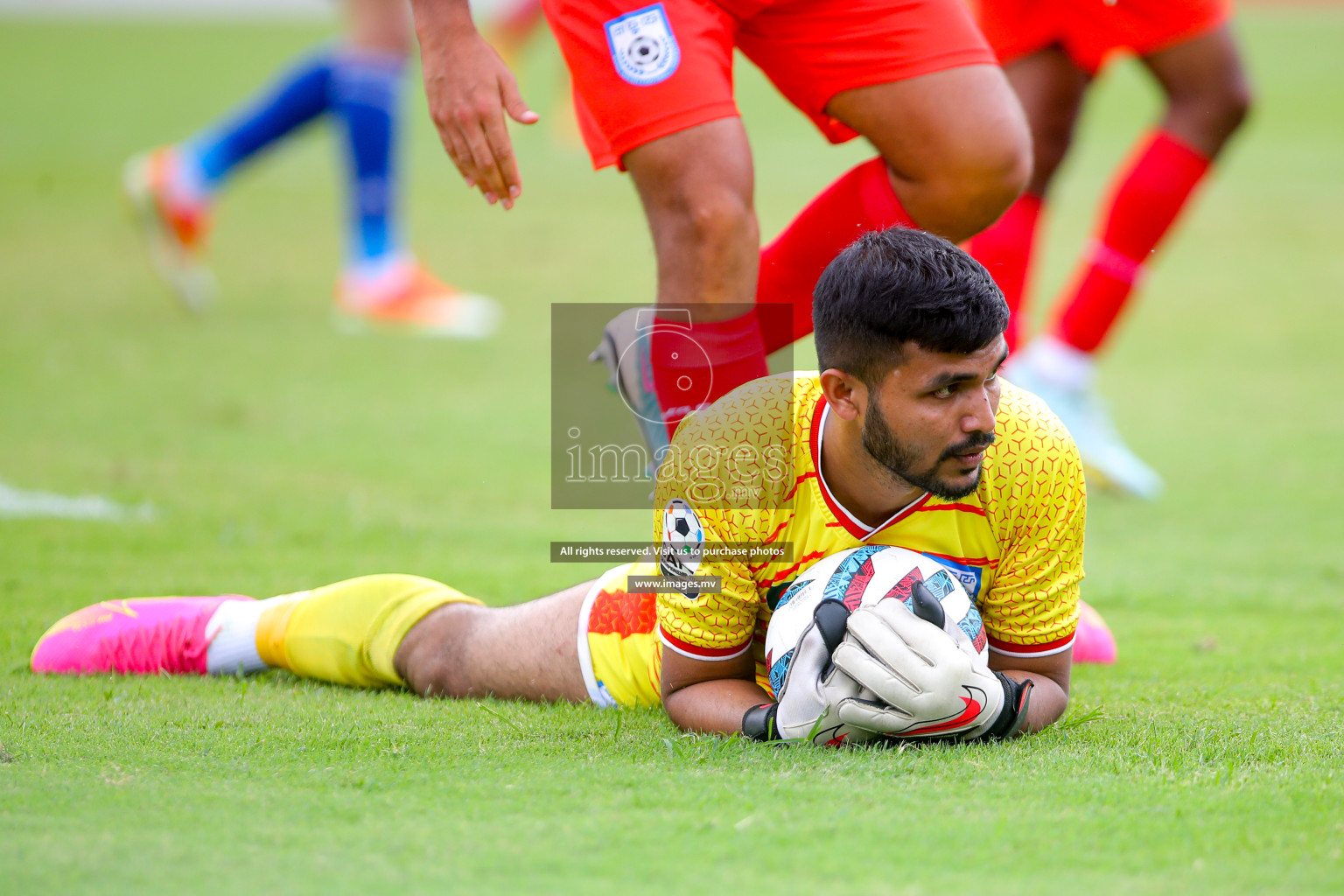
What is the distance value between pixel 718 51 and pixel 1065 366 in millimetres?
2219

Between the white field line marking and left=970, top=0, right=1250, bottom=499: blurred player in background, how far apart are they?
2531 millimetres

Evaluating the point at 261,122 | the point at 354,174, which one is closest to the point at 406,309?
the point at 354,174

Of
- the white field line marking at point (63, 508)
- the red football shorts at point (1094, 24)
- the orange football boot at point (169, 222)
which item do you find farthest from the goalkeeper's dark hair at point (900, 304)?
the orange football boot at point (169, 222)

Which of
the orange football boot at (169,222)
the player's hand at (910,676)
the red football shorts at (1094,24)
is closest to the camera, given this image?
the player's hand at (910,676)

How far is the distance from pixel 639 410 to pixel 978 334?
981 millimetres

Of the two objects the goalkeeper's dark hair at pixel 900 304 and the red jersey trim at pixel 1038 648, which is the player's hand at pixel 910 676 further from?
the goalkeeper's dark hair at pixel 900 304

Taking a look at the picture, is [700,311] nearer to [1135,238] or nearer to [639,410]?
[639,410]

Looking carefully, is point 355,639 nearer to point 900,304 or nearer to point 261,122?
point 900,304

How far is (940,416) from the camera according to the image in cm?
220

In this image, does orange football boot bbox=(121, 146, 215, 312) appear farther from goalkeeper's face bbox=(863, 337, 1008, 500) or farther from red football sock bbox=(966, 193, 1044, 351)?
goalkeeper's face bbox=(863, 337, 1008, 500)

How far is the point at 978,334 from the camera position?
2184 mm

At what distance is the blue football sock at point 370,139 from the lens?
6.79m

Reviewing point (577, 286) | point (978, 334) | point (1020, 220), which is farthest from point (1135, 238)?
point (577, 286)

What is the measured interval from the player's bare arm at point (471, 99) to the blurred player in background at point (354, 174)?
4201 millimetres
